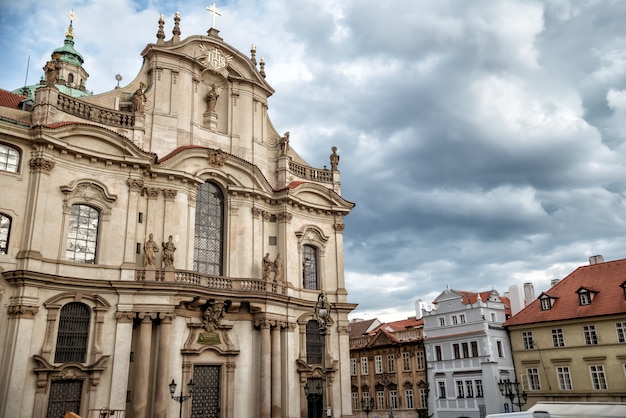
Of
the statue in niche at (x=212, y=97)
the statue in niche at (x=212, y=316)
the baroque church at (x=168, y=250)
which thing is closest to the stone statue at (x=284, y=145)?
the baroque church at (x=168, y=250)

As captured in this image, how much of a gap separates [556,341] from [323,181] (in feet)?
61.4

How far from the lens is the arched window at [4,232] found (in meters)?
22.9

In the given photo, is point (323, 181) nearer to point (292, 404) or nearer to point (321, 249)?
point (321, 249)

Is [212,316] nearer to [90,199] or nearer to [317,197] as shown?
[90,199]

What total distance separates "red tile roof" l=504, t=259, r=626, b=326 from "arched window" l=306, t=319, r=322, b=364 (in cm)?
1677

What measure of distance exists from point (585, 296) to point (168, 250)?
89.7 feet

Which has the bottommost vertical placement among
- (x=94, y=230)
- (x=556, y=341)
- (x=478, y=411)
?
(x=478, y=411)

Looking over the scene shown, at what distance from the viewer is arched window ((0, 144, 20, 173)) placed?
77.9 feet

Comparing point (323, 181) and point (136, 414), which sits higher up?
point (323, 181)

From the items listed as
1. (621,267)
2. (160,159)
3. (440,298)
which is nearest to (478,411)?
(440,298)

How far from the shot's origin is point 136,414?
930 inches

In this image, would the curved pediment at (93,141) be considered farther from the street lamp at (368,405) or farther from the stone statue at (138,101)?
the street lamp at (368,405)

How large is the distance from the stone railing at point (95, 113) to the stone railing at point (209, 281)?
291 inches

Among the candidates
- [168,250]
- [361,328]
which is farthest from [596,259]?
[168,250]
